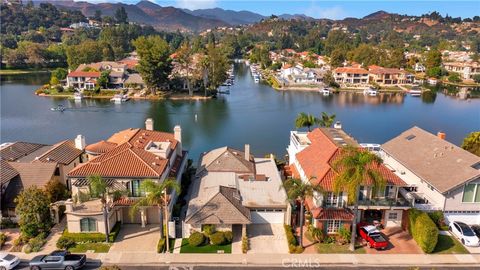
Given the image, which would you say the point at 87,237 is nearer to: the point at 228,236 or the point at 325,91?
the point at 228,236

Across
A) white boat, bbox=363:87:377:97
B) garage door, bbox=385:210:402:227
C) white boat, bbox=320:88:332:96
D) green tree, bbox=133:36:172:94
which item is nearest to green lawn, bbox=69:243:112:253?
garage door, bbox=385:210:402:227

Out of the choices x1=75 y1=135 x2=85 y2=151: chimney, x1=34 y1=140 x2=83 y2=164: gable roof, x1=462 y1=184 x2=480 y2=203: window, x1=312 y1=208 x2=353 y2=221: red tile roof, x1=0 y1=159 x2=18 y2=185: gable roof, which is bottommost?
x1=312 y1=208 x2=353 y2=221: red tile roof

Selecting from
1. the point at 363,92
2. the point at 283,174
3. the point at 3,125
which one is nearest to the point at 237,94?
the point at 363,92

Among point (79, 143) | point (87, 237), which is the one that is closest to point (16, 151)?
point (79, 143)

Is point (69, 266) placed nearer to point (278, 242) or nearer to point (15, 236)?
point (15, 236)

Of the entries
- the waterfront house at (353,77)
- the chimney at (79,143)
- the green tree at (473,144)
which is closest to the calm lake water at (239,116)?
the waterfront house at (353,77)

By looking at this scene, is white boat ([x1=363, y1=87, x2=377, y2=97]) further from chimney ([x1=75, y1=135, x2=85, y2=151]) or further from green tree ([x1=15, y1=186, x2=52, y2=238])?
green tree ([x1=15, y1=186, x2=52, y2=238])
